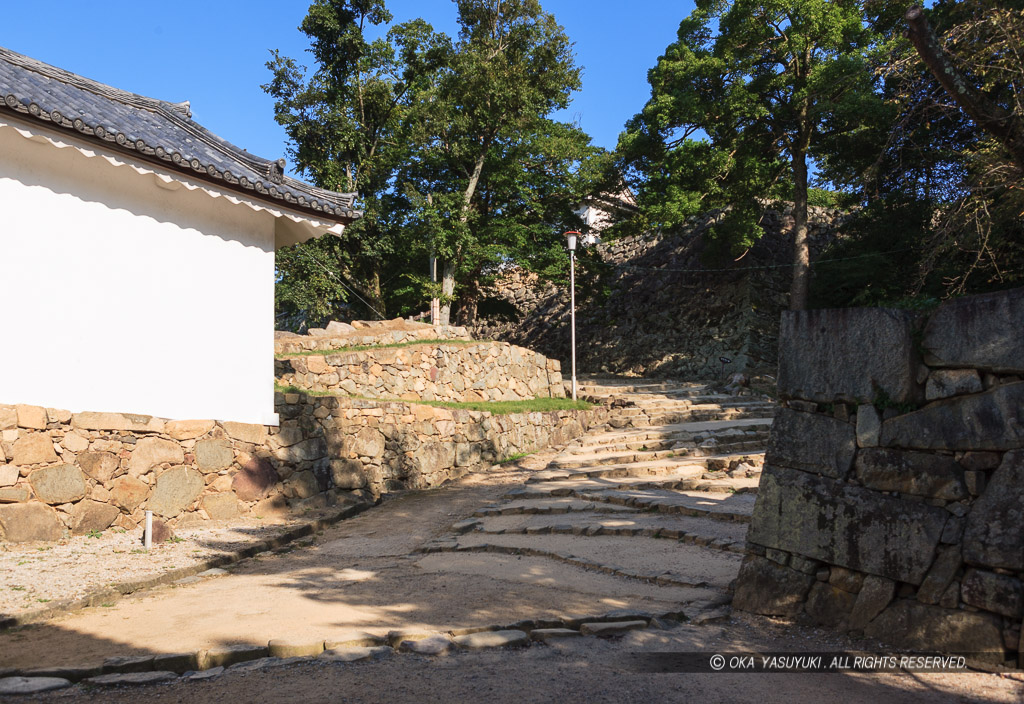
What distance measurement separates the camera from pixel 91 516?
7.72 meters

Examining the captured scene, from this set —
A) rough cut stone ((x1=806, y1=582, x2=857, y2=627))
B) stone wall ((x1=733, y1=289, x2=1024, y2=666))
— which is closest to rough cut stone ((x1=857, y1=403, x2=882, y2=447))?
stone wall ((x1=733, y1=289, x2=1024, y2=666))

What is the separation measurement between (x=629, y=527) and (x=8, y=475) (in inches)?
251

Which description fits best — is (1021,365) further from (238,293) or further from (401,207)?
(401,207)

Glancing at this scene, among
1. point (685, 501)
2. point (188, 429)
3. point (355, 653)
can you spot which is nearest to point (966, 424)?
point (355, 653)

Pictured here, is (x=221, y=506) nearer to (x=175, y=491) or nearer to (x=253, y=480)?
(x=253, y=480)

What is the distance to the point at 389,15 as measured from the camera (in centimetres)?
2058

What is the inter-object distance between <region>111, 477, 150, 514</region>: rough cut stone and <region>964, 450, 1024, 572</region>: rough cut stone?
8.06 m

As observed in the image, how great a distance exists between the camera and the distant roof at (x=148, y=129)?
7121 mm

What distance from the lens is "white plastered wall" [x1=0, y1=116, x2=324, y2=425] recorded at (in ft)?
24.1

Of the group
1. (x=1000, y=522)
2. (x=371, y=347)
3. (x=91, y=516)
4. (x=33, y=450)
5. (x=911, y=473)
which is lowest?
(x=91, y=516)

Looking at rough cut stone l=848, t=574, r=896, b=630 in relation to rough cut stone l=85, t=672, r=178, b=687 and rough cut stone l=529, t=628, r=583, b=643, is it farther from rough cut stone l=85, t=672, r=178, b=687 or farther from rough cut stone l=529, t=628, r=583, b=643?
rough cut stone l=85, t=672, r=178, b=687

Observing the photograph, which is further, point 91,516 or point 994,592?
point 91,516

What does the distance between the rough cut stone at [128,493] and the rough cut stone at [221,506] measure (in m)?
0.78

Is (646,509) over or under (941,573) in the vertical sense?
under
